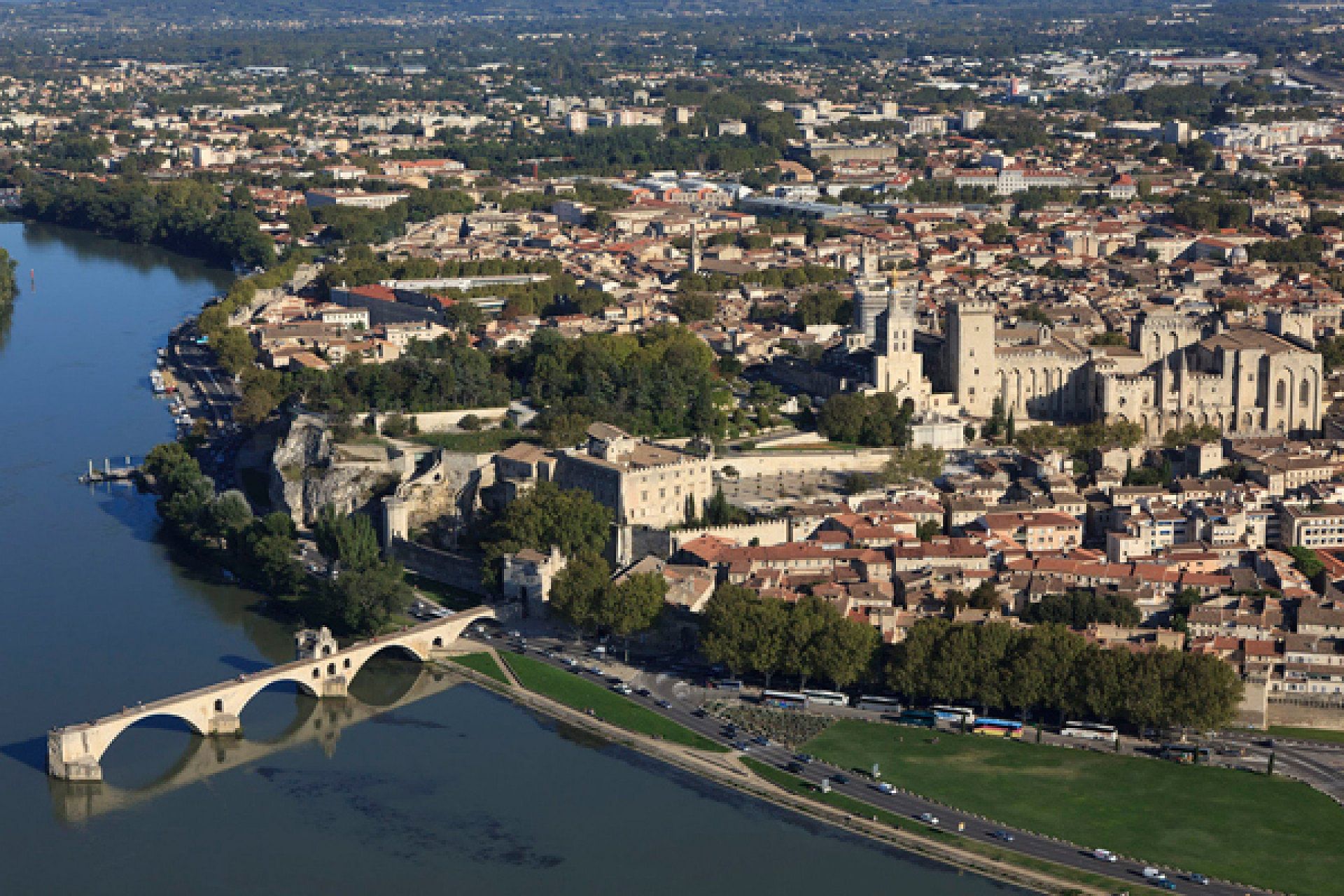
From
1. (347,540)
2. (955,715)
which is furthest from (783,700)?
(347,540)

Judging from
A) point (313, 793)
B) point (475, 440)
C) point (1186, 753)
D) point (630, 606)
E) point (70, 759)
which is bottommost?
point (313, 793)

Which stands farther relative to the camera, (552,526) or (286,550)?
(286,550)

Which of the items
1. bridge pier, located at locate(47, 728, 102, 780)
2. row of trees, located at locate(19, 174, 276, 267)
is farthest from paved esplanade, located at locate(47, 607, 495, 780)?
row of trees, located at locate(19, 174, 276, 267)

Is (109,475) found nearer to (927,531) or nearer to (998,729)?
(927,531)

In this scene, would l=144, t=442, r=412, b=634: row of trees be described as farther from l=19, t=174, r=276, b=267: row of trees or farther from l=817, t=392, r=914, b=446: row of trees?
l=19, t=174, r=276, b=267: row of trees

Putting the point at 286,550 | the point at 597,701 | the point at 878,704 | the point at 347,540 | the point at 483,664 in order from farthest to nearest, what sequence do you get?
the point at 286,550 → the point at 347,540 → the point at 483,664 → the point at 597,701 → the point at 878,704

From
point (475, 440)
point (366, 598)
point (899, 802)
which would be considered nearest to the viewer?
point (899, 802)

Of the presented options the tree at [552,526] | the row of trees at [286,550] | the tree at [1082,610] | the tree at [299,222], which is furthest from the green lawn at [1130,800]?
the tree at [299,222]

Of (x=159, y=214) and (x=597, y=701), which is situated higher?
(x=159, y=214)

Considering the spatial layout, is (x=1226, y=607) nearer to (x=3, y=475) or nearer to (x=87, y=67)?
(x=3, y=475)
